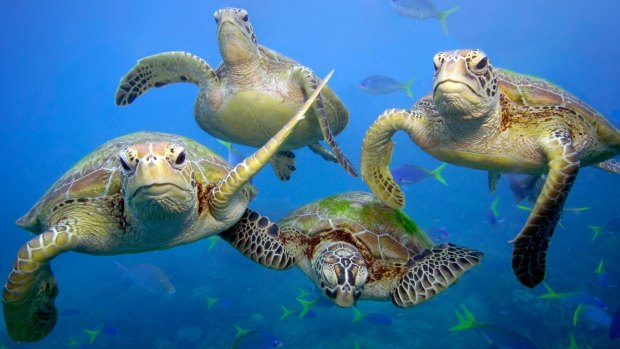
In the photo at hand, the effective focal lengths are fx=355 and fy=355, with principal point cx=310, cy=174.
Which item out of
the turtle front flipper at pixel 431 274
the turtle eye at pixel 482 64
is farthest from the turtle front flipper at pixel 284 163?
the turtle eye at pixel 482 64

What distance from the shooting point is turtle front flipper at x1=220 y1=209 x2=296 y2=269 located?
3775 mm

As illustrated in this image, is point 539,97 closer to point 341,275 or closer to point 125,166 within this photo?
point 341,275

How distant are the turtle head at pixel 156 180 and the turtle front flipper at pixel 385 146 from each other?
7.01 ft

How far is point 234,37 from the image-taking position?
4.92 meters

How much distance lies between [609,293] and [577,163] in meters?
13.5

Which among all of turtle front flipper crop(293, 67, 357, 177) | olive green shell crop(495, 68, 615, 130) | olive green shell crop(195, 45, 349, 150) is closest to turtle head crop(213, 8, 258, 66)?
olive green shell crop(195, 45, 349, 150)

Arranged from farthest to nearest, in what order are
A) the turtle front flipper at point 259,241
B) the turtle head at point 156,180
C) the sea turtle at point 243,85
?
the sea turtle at point 243,85
the turtle front flipper at point 259,241
the turtle head at point 156,180

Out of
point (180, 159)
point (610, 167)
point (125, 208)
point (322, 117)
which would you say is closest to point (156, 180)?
point (180, 159)

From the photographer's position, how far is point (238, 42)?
4.96m

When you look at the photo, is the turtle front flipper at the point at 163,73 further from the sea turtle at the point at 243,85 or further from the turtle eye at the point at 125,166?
the turtle eye at the point at 125,166

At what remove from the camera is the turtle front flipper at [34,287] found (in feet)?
9.14

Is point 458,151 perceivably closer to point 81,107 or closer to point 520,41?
point 520,41

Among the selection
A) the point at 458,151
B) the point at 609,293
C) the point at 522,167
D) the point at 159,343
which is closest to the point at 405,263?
the point at 458,151

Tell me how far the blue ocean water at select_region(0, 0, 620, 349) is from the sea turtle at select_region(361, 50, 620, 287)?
24.3 feet
